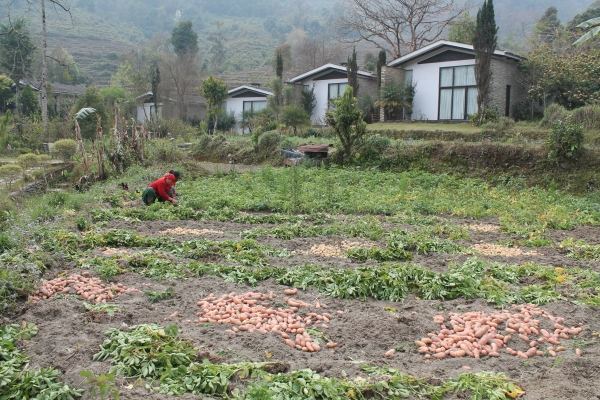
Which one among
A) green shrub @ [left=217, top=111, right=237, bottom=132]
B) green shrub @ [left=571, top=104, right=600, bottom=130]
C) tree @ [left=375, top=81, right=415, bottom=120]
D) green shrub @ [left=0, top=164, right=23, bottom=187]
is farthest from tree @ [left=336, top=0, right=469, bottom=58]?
green shrub @ [left=0, top=164, right=23, bottom=187]

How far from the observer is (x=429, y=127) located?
882 inches

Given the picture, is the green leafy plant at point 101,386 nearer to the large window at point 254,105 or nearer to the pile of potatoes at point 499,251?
the pile of potatoes at point 499,251

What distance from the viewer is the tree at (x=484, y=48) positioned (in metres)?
21.4

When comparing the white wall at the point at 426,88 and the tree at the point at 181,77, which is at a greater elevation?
the tree at the point at 181,77

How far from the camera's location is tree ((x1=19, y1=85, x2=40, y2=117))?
32375mm

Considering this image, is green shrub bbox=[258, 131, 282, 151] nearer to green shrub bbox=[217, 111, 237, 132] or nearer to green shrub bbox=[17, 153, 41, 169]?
green shrub bbox=[17, 153, 41, 169]

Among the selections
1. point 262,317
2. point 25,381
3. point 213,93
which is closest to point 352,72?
point 213,93

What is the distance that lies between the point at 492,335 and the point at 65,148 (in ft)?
57.4

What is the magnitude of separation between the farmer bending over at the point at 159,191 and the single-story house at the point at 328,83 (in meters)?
18.8

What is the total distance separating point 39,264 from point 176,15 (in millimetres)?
121368

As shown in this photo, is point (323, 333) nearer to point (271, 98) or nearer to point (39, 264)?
point (39, 264)

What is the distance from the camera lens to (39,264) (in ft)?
18.7

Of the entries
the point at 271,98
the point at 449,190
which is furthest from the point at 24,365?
the point at 271,98

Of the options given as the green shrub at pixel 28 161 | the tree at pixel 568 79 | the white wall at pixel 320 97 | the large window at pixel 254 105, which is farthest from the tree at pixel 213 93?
the tree at pixel 568 79
